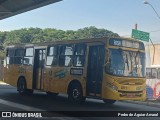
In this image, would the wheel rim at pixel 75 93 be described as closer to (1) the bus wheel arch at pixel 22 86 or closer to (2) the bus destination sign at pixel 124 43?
(2) the bus destination sign at pixel 124 43

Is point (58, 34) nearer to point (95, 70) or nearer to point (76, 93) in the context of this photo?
point (95, 70)

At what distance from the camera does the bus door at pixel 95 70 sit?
582 inches

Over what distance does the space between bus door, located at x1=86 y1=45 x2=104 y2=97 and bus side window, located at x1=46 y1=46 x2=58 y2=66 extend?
2649 millimetres

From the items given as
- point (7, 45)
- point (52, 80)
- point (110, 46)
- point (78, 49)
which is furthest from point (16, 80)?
point (110, 46)

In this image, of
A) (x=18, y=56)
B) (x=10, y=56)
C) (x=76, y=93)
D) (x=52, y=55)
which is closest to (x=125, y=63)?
(x=76, y=93)

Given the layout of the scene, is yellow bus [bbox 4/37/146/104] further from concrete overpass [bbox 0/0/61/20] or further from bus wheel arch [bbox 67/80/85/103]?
concrete overpass [bbox 0/0/61/20]

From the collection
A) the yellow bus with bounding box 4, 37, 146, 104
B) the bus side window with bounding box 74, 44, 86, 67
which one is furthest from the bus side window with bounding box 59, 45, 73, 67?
A: the bus side window with bounding box 74, 44, 86, 67

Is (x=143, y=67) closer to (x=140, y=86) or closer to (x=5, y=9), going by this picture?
(x=140, y=86)

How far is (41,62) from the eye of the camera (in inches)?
730

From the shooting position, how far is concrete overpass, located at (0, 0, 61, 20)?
53.8 feet

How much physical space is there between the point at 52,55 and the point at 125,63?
4360mm

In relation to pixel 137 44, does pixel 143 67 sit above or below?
below

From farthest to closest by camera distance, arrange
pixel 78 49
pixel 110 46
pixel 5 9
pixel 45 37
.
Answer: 1. pixel 5 9
2. pixel 45 37
3. pixel 78 49
4. pixel 110 46

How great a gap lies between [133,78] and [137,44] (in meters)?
1.65
